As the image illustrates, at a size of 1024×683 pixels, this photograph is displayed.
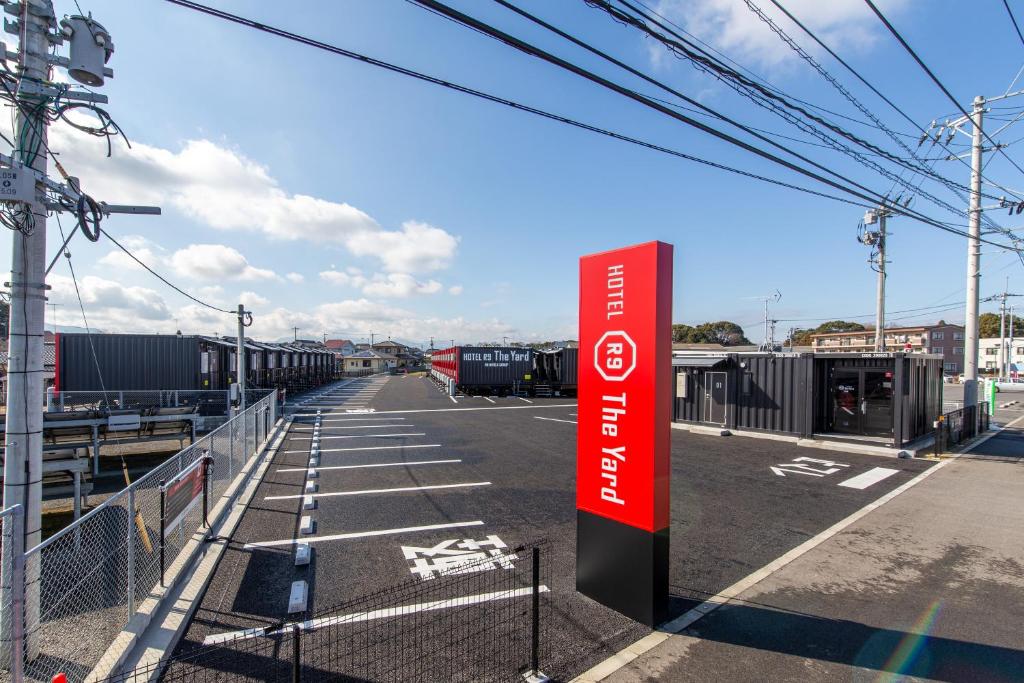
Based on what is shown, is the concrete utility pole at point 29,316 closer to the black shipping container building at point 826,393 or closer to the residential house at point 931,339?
the black shipping container building at point 826,393

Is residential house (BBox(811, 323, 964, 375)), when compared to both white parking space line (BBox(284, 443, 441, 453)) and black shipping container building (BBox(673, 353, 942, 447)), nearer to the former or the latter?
black shipping container building (BBox(673, 353, 942, 447))

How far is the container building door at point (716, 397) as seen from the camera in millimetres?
16078

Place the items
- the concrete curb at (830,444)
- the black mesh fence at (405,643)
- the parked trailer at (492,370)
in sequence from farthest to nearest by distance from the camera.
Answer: the parked trailer at (492,370), the concrete curb at (830,444), the black mesh fence at (405,643)

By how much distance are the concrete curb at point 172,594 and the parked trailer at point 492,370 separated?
74.4 ft

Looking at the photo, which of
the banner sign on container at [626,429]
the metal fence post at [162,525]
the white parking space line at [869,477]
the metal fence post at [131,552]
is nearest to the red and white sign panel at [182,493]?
the metal fence post at [162,525]

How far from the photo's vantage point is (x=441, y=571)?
18.2ft

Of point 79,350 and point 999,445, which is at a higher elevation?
point 79,350

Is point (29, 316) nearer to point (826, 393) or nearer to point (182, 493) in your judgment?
point (182, 493)

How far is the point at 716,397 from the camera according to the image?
1633cm

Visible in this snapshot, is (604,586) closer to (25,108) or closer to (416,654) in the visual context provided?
(416,654)

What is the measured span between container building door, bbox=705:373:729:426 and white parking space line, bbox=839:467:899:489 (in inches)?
210

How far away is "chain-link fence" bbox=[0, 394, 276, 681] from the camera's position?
3.87 m

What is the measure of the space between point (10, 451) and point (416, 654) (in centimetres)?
384

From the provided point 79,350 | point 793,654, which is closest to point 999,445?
point 793,654
